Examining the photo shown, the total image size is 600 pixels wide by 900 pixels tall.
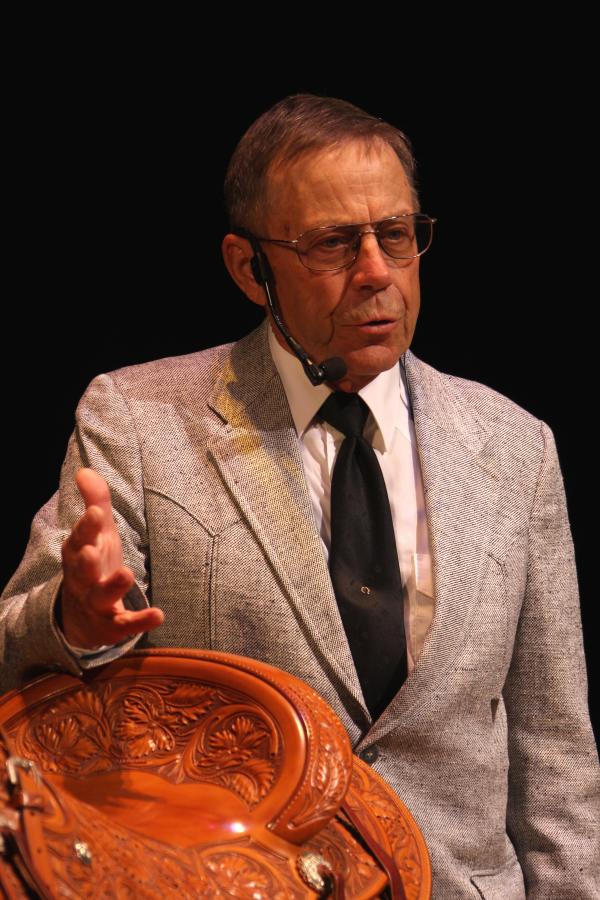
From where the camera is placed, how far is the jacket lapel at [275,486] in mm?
1693

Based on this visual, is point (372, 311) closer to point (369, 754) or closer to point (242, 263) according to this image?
point (242, 263)

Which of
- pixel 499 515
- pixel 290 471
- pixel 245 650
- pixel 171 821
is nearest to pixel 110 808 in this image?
pixel 171 821

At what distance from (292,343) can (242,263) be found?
0.71 ft

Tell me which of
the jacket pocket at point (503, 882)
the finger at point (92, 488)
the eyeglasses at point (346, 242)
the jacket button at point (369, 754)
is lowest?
the jacket pocket at point (503, 882)

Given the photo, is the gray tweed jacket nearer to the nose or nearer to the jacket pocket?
the jacket pocket

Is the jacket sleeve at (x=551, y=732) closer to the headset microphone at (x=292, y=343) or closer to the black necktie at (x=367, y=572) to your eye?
the black necktie at (x=367, y=572)

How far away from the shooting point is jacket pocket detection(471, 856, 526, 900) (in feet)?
5.84

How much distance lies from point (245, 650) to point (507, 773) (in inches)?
20.8

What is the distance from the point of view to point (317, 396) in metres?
1.87

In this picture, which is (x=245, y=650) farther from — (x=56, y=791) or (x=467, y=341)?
(x=467, y=341)

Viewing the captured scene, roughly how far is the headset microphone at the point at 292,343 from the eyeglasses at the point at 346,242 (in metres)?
0.07

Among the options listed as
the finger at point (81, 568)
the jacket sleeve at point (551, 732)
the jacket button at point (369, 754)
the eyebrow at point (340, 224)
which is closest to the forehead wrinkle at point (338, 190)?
the eyebrow at point (340, 224)

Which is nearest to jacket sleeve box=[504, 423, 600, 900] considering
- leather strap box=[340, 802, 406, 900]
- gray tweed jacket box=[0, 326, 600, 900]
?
gray tweed jacket box=[0, 326, 600, 900]

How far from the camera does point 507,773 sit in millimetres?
1907
